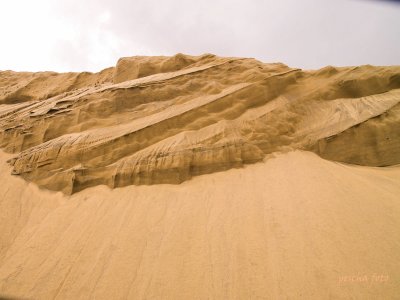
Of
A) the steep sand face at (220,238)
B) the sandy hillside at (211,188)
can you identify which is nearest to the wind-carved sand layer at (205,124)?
the sandy hillside at (211,188)

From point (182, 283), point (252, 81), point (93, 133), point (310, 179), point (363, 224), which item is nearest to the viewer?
point (182, 283)

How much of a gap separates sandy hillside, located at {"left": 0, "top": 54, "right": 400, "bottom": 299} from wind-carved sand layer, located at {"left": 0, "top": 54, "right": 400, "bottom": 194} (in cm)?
3

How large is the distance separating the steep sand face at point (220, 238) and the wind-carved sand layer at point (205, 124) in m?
0.34

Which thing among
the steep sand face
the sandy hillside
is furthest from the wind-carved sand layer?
the steep sand face

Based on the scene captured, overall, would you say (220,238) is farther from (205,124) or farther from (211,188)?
(205,124)

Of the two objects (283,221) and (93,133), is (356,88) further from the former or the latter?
(93,133)

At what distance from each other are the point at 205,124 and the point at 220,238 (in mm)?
2727

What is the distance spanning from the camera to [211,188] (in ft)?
14.0

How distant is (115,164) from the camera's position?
4945 millimetres

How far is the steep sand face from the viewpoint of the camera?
273 cm

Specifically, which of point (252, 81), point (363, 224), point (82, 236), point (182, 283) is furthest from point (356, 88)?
point (82, 236)

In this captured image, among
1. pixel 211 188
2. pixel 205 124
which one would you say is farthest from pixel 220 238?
pixel 205 124

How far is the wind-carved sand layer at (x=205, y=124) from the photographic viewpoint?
4.85m

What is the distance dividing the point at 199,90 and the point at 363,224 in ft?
14.7
